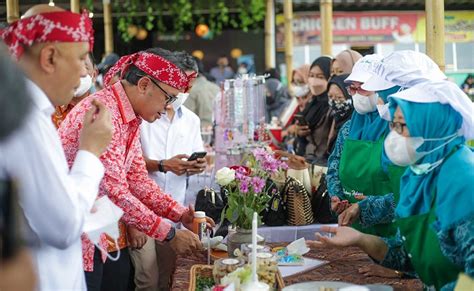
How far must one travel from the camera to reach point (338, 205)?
10.9 feet

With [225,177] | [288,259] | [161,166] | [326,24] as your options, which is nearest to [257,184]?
[225,177]

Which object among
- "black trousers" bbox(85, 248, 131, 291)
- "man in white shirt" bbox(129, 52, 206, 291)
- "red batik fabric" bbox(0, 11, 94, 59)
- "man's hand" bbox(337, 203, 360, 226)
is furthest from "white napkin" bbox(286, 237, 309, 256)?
"red batik fabric" bbox(0, 11, 94, 59)

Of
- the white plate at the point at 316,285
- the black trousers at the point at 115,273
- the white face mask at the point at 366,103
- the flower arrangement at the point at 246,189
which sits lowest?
the black trousers at the point at 115,273

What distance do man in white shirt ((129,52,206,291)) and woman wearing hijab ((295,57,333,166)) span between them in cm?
131

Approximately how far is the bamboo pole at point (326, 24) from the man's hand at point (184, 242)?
4.24 m

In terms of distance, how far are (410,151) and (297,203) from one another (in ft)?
4.72

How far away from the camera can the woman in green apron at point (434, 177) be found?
208cm

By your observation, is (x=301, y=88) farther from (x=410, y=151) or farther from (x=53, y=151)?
(x=53, y=151)

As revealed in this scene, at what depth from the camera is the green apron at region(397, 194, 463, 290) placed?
221 centimetres

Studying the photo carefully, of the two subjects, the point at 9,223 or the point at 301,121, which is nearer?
the point at 9,223

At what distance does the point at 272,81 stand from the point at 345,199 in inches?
224

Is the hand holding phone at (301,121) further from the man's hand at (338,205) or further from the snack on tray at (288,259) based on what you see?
the snack on tray at (288,259)

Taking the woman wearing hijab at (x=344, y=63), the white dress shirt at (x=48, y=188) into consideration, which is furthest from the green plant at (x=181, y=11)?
the white dress shirt at (x=48, y=188)

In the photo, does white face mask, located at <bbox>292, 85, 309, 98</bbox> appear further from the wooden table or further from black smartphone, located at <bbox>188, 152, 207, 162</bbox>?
the wooden table
